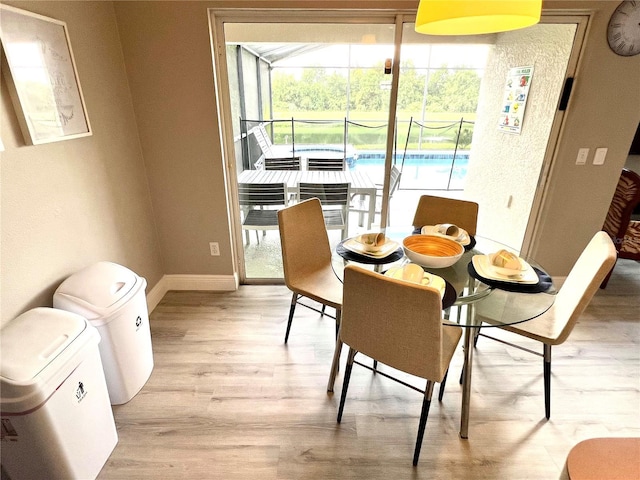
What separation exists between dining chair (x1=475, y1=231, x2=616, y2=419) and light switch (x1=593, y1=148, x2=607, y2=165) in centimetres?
120

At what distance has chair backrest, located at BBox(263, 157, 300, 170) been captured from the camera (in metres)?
2.88

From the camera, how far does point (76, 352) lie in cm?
127

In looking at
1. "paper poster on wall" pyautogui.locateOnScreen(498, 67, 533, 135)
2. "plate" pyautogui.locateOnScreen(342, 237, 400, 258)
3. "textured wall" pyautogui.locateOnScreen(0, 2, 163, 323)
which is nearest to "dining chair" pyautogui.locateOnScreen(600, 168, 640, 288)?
"paper poster on wall" pyautogui.locateOnScreen(498, 67, 533, 135)

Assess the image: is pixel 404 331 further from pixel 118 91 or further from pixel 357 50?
pixel 118 91

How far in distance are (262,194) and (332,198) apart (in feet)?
1.93

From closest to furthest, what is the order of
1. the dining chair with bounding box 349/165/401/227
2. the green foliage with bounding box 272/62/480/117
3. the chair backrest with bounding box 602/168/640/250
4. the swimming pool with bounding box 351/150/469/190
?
the green foliage with bounding box 272/62/480/117
the chair backrest with bounding box 602/168/640/250
the dining chair with bounding box 349/165/401/227
the swimming pool with bounding box 351/150/469/190

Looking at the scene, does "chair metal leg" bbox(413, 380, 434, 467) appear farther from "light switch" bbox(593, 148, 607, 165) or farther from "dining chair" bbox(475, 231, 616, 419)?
"light switch" bbox(593, 148, 607, 165)

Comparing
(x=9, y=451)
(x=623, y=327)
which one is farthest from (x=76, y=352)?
(x=623, y=327)

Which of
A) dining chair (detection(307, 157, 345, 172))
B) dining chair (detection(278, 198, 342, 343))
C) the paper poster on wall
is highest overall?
the paper poster on wall

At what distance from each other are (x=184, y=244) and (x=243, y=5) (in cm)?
172

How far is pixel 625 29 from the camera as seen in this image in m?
2.11

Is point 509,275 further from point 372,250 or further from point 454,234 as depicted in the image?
point 372,250

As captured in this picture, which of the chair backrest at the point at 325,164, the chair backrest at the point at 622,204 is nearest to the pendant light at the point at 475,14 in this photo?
the chair backrest at the point at 325,164

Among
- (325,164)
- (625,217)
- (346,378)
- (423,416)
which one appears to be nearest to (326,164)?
(325,164)
